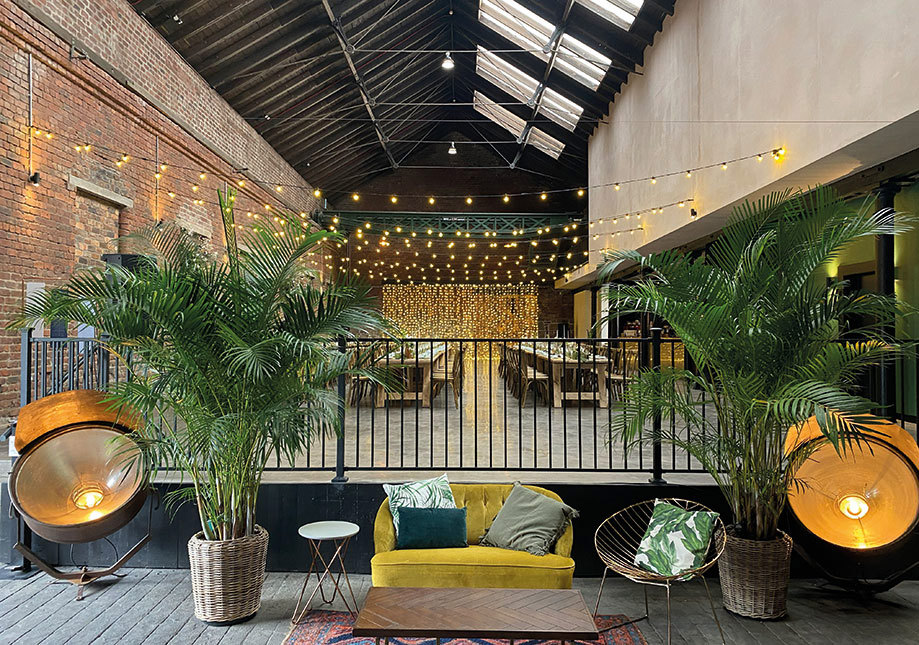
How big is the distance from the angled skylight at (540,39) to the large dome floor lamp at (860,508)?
8.41m

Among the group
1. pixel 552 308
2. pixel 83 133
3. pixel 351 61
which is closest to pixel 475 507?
pixel 83 133

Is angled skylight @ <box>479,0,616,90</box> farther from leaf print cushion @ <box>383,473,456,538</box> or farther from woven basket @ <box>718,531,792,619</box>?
woven basket @ <box>718,531,792,619</box>

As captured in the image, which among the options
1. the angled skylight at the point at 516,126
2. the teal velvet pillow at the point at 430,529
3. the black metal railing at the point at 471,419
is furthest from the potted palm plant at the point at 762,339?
the angled skylight at the point at 516,126

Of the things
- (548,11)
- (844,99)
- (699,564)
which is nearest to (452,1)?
(548,11)

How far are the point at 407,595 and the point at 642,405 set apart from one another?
1.68 m

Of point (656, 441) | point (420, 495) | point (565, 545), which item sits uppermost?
point (656, 441)

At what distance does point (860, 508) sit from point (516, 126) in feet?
50.1

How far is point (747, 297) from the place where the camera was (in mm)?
3459

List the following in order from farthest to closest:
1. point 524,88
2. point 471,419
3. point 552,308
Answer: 1. point 552,308
2. point 524,88
3. point 471,419

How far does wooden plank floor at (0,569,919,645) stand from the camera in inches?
130

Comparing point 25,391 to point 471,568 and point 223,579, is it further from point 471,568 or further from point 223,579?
point 471,568

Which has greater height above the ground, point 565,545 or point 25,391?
point 25,391

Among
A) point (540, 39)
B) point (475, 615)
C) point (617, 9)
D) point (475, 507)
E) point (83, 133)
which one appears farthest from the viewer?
point (540, 39)

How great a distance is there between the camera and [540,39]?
1122 centimetres
